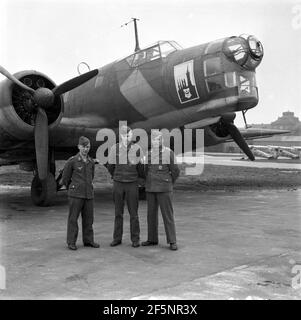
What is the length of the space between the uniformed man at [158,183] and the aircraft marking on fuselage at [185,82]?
12.9 feet

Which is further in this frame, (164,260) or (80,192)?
(80,192)

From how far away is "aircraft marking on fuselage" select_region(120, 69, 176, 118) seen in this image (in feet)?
36.7

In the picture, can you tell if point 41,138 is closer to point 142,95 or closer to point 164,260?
Answer: point 142,95

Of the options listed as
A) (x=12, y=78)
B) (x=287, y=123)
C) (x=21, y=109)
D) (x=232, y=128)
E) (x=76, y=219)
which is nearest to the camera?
(x=76, y=219)

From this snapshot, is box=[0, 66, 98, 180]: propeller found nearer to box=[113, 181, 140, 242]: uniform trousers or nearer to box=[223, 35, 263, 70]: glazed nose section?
box=[223, 35, 263, 70]: glazed nose section

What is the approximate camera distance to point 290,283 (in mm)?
4711

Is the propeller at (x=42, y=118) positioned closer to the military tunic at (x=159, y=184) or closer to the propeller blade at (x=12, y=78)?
the propeller blade at (x=12, y=78)

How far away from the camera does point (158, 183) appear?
6.64 m

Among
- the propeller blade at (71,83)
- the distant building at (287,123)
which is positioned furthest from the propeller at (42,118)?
the distant building at (287,123)

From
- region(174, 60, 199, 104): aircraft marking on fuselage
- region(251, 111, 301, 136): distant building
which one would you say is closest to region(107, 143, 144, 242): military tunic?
region(174, 60, 199, 104): aircraft marking on fuselage

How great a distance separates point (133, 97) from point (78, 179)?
17.4 feet

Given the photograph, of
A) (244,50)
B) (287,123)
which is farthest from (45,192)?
(287,123)

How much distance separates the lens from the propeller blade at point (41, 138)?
9.91 metres
